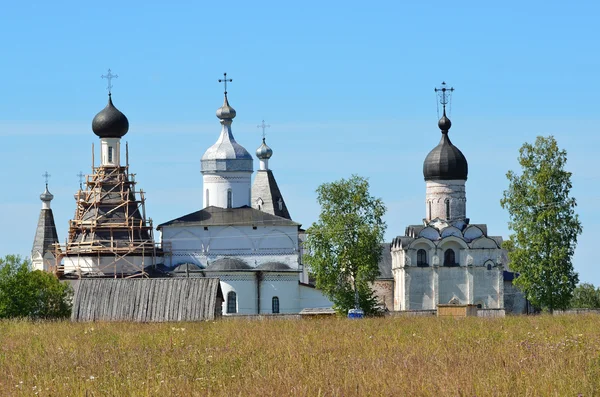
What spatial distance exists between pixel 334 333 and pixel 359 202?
2871 cm

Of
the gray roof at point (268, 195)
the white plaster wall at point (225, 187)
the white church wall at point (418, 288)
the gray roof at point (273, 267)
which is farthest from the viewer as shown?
the gray roof at point (268, 195)

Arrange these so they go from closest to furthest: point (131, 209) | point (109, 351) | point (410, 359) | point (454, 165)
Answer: point (410, 359) → point (109, 351) → point (131, 209) → point (454, 165)

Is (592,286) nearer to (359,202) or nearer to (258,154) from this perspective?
(258,154)

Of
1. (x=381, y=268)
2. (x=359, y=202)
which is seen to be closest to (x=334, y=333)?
(x=359, y=202)

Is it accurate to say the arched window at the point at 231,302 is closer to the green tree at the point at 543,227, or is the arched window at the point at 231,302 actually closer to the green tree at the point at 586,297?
the green tree at the point at 543,227

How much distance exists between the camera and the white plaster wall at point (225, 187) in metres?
56.0

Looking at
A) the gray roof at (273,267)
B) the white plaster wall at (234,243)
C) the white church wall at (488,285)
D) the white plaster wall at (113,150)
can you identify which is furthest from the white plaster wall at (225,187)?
the white church wall at (488,285)

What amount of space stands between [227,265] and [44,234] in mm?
20220

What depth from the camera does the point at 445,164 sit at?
2263 inches

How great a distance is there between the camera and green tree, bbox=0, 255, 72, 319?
41.6 metres

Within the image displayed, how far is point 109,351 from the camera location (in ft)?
51.1

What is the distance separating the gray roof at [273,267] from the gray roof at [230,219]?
192 centimetres

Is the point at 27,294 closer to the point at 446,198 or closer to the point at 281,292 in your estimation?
the point at 281,292

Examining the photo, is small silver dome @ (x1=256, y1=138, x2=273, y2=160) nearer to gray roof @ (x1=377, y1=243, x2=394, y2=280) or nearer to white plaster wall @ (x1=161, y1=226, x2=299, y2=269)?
gray roof @ (x1=377, y1=243, x2=394, y2=280)
